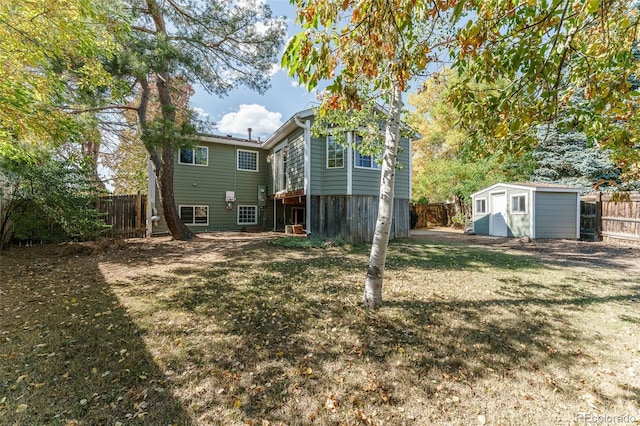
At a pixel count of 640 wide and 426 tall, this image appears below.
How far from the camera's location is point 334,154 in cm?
1054

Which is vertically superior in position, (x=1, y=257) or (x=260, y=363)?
(x=1, y=257)

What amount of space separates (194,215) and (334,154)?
319 inches

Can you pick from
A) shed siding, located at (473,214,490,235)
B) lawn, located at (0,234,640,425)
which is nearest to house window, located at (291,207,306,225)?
lawn, located at (0,234,640,425)

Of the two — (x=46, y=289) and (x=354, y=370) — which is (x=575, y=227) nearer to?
(x=354, y=370)

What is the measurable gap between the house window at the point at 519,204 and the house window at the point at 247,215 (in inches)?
523

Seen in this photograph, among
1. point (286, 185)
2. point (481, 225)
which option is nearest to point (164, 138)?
point (286, 185)

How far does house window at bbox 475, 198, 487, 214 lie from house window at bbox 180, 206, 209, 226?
49.8 ft

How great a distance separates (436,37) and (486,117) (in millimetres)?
3106

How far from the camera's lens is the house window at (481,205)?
49.9 feet

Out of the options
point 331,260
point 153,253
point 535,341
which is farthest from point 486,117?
point 153,253

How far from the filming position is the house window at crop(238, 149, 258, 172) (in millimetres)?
15109

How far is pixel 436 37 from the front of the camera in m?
4.85

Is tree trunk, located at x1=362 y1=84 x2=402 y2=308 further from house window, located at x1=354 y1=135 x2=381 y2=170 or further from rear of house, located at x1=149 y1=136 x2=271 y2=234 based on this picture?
rear of house, located at x1=149 y1=136 x2=271 y2=234

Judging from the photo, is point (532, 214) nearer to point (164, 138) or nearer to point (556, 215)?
point (556, 215)
